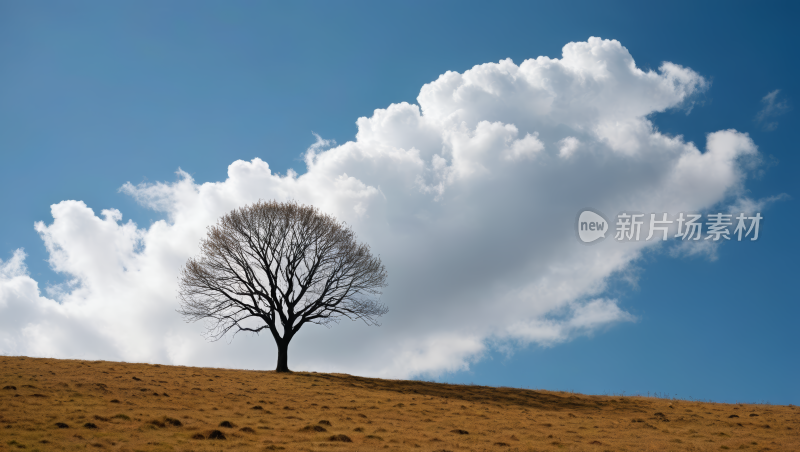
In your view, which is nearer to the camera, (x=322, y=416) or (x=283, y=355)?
(x=322, y=416)

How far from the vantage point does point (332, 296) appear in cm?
3531

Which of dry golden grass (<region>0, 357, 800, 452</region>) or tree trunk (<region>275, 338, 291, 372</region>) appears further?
tree trunk (<region>275, 338, 291, 372</region>)

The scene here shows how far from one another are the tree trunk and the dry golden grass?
3.17 m

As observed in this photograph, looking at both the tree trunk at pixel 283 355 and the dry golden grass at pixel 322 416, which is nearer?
the dry golden grass at pixel 322 416

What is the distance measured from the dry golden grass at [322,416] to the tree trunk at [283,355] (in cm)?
317

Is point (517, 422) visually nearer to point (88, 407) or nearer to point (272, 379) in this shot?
point (272, 379)

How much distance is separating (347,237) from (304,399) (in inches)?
578

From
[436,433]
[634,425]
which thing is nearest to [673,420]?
[634,425]

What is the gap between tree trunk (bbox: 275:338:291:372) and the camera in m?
33.7

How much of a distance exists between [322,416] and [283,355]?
15.3 metres

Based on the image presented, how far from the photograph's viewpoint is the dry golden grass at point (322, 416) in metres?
15.0

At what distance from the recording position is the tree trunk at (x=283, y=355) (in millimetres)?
33656

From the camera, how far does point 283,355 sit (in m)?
34.0

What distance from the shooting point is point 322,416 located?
1958 cm
